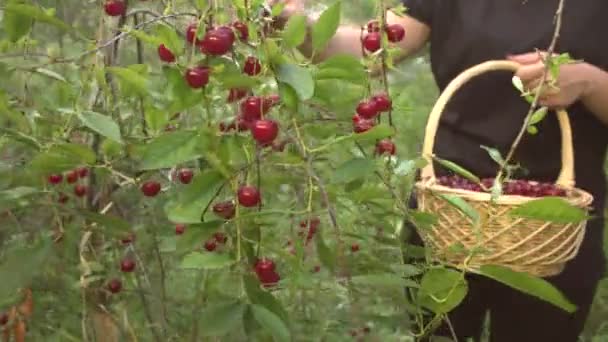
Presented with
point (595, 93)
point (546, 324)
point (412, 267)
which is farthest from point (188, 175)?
point (546, 324)

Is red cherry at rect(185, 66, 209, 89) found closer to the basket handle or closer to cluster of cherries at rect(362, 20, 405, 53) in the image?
cluster of cherries at rect(362, 20, 405, 53)

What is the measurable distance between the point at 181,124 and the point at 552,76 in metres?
0.54

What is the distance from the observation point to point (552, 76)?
1079 mm

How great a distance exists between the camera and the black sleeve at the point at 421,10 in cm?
151

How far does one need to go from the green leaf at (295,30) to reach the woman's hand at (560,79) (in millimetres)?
504

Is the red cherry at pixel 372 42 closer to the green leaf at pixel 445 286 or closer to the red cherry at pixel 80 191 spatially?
the green leaf at pixel 445 286

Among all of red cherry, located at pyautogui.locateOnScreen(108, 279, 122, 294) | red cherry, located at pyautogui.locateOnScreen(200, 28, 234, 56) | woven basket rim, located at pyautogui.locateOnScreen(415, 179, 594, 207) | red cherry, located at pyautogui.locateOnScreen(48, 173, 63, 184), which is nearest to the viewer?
red cherry, located at pyautogui.locateOnScreen(200, 28, 234, 56)

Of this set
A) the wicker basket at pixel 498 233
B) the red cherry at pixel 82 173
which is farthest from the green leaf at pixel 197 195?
the red cherry at pixel 82 173

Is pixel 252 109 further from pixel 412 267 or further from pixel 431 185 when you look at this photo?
→ pixel 431 185

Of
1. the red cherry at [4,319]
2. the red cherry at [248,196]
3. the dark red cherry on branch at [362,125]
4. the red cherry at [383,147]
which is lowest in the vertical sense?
the red cherry at [4,319]

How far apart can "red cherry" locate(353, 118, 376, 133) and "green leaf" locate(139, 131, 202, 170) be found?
0.63 ft

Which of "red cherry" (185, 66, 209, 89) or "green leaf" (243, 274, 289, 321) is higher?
"red cherry" (185, 66, 209, 89)

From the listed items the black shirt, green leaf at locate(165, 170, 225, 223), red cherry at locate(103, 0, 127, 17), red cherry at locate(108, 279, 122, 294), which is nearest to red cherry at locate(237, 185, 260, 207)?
green leaf at locate(165, 170, 225, 223)

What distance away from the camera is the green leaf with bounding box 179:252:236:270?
2.57 feet
